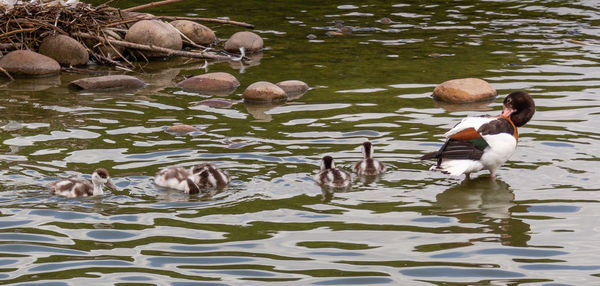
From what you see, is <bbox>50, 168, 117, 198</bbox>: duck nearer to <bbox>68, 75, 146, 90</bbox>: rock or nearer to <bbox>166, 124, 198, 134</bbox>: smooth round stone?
<bbox>166, 124, 198, 134</bbox>: smooth round stone

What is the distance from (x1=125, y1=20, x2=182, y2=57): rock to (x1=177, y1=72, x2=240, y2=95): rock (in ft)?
7.49

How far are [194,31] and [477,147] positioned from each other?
908 cm

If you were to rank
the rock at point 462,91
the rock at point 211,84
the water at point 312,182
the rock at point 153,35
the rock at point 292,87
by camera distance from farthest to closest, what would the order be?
1. the rock at point 153,35
2. the rock at point 211,84
3. the rock at point 292,87
4. the rock at point 462,91
5. the water at point 312,182

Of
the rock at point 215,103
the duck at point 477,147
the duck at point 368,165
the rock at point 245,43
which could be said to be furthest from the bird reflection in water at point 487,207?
the rock at point 245,43

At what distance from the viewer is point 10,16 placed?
15836mm

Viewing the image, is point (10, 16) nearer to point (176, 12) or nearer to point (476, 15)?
point (176, 12)

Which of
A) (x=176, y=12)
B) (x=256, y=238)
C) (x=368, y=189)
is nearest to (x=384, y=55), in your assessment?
(x=176, y=12)

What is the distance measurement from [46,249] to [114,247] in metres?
0.55

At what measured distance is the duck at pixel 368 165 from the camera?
33.0 ft

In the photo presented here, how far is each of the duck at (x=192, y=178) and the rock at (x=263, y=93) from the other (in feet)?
13.5

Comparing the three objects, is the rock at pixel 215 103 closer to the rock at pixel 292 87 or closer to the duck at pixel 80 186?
the rock at pixel 292 87

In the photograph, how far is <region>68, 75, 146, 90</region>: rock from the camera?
47.7 ft

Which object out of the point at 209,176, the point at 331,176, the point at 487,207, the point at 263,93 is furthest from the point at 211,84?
the point at 487,207

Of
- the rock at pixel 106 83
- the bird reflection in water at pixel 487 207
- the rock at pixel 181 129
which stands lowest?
the bird reflection in water at pixel 487 207
